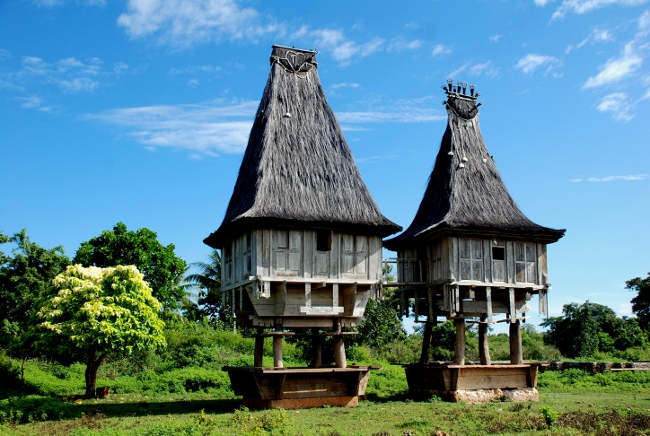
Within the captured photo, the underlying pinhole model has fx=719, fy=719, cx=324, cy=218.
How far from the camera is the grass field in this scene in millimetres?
16297

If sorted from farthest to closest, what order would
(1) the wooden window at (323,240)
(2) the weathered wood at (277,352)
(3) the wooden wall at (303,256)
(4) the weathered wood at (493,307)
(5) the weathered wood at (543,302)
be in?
(5) the weathered wood at (543,302) → (4) the weathered wood at (493,307) → (1) the wooden window at (323,240) → (2) the weathered wood at (277,352) → (3) the wooden wall at (303,256)

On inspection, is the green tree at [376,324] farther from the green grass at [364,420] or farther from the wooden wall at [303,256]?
→ the wooden wall at [303,256]

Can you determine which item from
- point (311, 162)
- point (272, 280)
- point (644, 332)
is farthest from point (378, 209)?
point (644, 332)

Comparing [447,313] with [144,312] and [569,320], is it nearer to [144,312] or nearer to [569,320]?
[144,312]

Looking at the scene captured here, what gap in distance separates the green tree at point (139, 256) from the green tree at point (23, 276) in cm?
237

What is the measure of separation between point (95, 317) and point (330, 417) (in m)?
9.66

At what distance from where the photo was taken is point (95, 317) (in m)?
24.3

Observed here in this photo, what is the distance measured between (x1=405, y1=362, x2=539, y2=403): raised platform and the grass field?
0.69 metres

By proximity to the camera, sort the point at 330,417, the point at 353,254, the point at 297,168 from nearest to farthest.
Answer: the point at 330,417
the point at 353,254
the point at 297,168

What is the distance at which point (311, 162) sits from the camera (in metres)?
23.0

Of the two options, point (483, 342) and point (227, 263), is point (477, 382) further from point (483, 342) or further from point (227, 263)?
point (227, 263)

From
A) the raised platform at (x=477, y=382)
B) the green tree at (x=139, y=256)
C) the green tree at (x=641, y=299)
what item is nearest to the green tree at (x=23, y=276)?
the green tree at (x=139, y=256)

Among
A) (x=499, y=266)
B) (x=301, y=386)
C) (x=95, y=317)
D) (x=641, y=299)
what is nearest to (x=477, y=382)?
(x=499, y=266)

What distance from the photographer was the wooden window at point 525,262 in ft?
80.9
